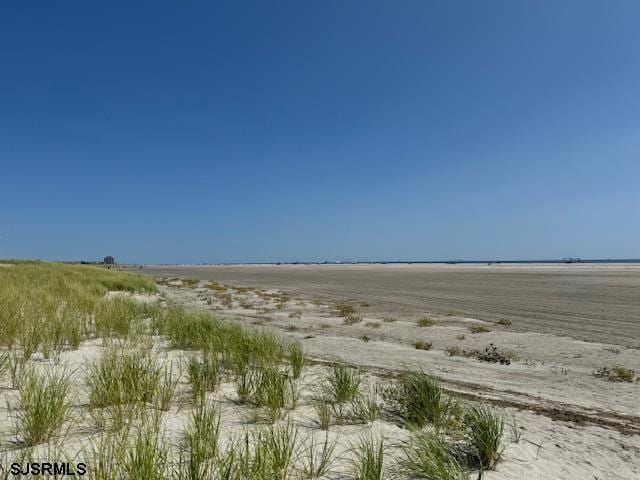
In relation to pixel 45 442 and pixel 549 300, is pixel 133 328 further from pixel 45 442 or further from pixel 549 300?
pixel 549 300

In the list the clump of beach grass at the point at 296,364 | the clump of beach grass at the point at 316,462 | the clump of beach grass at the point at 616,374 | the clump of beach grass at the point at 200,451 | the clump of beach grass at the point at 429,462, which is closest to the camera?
the clump of beach grass at the point at 200,451

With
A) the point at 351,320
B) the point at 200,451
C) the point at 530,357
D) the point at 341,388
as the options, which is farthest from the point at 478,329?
the point at 200,451

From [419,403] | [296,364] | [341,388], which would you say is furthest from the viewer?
[296,364]

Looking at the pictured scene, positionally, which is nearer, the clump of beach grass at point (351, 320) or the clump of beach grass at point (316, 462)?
the clump of beach grass at point (316, 462)

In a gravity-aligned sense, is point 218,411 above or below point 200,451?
below

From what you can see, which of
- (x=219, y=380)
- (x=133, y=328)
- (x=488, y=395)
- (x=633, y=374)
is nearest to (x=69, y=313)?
(x=133, y=328)

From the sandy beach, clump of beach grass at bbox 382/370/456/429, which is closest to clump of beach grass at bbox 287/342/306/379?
clump of beach grass at bbox 382/370/456/429

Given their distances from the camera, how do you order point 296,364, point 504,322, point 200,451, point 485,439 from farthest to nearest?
1. point 504,322
2. point 296,364
3. point 485,439
4. point 200,451

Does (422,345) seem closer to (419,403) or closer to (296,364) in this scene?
(296,364)

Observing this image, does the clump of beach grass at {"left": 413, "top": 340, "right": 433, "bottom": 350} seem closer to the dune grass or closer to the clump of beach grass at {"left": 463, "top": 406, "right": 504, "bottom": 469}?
the dune grass

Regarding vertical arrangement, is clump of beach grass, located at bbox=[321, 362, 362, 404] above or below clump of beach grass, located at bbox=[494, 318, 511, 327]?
above

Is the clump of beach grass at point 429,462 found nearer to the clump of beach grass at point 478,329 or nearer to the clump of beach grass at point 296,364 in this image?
the clump of beach grass at point 296,364

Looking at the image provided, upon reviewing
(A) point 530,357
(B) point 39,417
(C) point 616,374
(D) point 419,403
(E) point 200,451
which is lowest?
(A) point 530,357

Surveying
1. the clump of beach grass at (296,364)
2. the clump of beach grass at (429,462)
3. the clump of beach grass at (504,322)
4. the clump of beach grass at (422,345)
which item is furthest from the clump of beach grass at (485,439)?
the clump of beach grass at (504,322)
